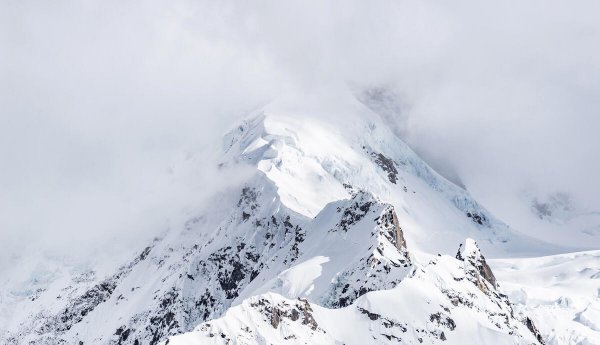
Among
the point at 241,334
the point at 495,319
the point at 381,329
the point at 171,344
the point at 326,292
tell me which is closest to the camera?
the point at 171,344

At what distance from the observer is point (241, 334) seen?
156875 mm

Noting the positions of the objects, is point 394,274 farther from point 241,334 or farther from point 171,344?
point 171,344

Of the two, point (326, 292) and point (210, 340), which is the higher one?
point (326, 292)

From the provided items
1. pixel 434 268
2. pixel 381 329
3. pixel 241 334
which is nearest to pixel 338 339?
pixel 381 329

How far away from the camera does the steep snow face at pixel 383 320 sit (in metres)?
159

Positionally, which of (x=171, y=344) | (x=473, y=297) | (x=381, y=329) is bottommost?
(x=171, y=344)

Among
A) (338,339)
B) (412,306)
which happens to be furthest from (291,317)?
(412,306)

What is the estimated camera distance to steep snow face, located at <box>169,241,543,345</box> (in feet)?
522

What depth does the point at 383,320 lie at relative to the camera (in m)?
168

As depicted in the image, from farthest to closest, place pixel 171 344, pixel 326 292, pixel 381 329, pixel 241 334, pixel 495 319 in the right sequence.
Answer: pixel 326 292 < pixel 495 319 < pixel 381 329 < pixel 241 334 < pixel 171 344

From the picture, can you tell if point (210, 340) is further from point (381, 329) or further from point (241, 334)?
Answer: point (381, 329)

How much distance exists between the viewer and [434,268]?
186000 mm

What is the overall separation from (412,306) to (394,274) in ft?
58.9

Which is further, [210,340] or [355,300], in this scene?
[355,300]
